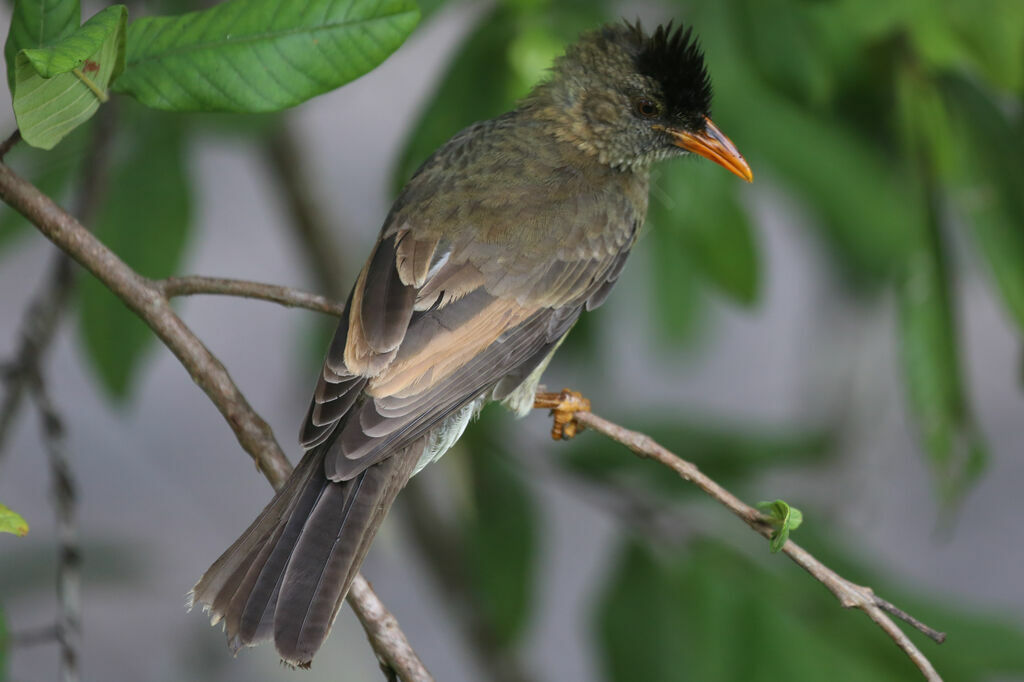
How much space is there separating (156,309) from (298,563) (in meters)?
0.52

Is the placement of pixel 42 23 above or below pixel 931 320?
below

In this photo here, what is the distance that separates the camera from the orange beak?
2.96 meters

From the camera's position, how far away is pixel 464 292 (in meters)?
2.68

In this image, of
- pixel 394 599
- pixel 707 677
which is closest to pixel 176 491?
pixel 394 599

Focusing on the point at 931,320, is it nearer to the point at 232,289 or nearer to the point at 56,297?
the point at 232,289

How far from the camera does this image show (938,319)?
2820 millimetres

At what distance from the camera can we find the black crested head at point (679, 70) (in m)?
3.04

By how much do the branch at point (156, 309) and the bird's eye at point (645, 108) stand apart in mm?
1678

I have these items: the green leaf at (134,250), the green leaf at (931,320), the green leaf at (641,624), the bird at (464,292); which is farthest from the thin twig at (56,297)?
the green leaf at (931,320)

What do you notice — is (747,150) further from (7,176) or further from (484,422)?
(7,176)

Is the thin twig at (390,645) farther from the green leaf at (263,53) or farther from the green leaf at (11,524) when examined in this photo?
the green leaf at (263,53)

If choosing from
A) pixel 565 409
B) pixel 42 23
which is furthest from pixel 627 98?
pixel 42 23

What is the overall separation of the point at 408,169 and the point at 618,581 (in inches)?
55.4

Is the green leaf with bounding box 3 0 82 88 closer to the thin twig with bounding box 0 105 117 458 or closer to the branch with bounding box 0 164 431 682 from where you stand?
the branch with bounding box 0 164 431 682
